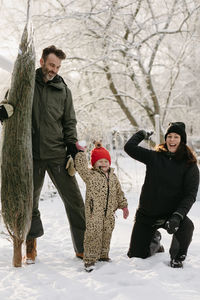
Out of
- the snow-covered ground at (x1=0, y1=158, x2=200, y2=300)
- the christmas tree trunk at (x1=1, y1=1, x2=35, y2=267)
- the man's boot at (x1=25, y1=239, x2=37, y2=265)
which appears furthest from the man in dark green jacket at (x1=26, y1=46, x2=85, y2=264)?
the snow-covered ground at (x1=0, y1=158, x2=200, y2=300)

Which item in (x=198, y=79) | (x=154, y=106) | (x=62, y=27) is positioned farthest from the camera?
(x=198, y=79)

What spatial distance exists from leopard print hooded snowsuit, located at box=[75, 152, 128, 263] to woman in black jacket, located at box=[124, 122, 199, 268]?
292mm

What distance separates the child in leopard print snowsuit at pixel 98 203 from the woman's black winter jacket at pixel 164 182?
257mm

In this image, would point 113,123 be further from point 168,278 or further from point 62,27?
point 168,278

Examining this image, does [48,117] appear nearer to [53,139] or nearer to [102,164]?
[53,139]

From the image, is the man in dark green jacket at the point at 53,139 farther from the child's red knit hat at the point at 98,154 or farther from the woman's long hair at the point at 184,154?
the woman's long hair at the point at 184,154

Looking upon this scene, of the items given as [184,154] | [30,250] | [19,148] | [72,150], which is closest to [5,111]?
[19,148]

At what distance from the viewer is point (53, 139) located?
288 centimetres

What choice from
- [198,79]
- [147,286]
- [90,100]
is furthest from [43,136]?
[198,79]

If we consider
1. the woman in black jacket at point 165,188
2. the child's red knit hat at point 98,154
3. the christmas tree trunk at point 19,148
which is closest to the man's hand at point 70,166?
the child's red knit hat at point 98,154

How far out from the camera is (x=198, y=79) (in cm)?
1236

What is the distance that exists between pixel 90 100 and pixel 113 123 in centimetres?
156

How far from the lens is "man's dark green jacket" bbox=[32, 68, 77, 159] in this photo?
2.83 m

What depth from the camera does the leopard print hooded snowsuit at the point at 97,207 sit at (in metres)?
2.84
